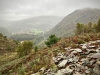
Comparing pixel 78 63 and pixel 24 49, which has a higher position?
pixel 78 63

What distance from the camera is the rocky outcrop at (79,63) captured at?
11.1 meters

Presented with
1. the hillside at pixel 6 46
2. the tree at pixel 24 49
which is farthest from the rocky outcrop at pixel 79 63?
the hillside at pixel 6 46

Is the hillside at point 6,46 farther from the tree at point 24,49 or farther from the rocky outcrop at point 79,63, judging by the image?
the rocky outcrop at point 79,63

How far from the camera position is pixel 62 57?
46.8 ft

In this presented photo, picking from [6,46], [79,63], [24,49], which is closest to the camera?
[79,63]

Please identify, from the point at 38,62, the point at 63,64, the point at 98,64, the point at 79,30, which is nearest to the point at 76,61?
the point at 63,64

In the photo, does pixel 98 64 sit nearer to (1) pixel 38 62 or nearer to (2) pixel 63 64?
(2) pixel 63 64

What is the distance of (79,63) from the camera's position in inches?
475

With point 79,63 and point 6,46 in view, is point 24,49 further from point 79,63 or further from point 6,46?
point 6,46

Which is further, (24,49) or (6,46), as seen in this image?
(6,46)

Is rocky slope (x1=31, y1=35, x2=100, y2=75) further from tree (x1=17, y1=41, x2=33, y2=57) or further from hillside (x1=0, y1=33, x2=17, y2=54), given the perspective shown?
hillside (x1=0, y1=33, x2=17, y2=54)

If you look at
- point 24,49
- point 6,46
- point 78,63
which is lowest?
point 6,46

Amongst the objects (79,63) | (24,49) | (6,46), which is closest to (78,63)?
(79,63)

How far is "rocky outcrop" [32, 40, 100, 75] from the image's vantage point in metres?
11.1
